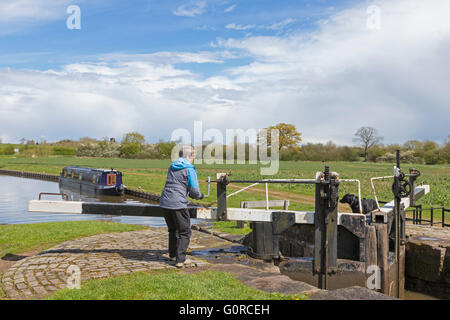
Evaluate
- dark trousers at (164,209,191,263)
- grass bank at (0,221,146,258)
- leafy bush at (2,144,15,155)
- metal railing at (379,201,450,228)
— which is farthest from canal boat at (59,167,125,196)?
leafy bush at (2,144,15,155)

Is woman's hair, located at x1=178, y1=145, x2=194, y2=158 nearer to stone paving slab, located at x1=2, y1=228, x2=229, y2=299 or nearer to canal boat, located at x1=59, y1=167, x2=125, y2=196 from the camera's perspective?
stone paving slab, located at x1=2, y1=228, x2=229, y2=299

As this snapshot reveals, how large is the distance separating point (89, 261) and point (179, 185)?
2.08m

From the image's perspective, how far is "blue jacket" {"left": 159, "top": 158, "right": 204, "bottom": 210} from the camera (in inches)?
223

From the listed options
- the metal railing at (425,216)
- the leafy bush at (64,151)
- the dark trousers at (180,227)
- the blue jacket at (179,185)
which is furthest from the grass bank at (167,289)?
the leafy bush at (64,151)

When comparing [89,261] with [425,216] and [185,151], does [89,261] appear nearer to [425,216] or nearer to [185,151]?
[185,151]

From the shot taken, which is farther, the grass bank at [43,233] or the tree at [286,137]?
the tree at [286,137]

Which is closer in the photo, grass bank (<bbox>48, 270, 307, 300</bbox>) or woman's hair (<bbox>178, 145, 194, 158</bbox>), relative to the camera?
grass bank (<bbox>48, 270, 307, 300</bbox>)

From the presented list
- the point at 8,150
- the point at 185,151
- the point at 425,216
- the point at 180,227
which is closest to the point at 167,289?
the point at 180,227

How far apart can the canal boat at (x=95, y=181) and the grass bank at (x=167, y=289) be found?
24.2 metres

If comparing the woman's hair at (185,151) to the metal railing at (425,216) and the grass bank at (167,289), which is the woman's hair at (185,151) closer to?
the grass bank at (167,289)

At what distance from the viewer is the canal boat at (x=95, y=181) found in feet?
93.2

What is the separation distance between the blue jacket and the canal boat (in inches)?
938

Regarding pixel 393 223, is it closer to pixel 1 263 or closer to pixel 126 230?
pixel 126 230
